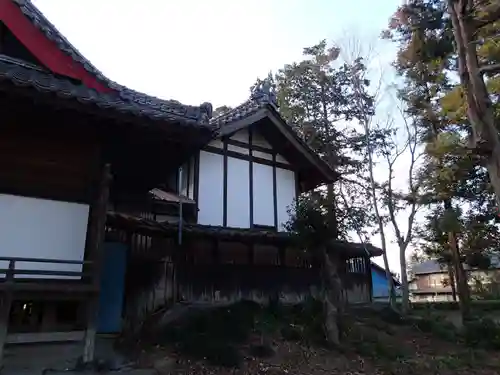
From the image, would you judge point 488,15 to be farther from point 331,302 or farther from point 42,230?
point 42,230

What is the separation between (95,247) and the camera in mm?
7152

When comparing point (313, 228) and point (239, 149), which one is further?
point (239, 149)

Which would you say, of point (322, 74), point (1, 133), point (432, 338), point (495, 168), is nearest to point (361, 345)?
point (432, 338)

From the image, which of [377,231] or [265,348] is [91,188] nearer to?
[265,348]

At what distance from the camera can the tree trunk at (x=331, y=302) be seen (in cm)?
1007

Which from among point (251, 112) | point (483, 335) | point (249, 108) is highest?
point (249, 108)

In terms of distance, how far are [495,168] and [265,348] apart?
6832mm

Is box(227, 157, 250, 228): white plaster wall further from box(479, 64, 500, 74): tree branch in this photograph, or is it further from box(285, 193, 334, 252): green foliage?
box(479, 64, 500, 74): tree branch

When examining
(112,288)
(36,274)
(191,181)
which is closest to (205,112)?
(36,274)

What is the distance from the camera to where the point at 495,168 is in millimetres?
10016

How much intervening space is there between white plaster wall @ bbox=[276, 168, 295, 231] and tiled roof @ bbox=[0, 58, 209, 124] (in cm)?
827

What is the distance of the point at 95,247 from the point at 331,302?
589 cm

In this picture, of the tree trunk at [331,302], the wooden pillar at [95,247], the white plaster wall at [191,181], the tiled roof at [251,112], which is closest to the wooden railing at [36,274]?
the wooden pillar at [95,247]

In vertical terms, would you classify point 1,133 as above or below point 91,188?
above
